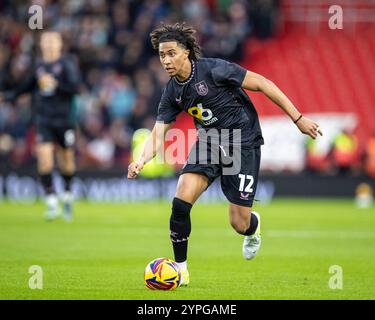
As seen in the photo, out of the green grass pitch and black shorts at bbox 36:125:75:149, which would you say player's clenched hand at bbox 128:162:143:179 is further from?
black shorts at bbox 36:125:75:149

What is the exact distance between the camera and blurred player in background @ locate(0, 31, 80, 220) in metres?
15.5

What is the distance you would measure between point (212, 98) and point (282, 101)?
689mm

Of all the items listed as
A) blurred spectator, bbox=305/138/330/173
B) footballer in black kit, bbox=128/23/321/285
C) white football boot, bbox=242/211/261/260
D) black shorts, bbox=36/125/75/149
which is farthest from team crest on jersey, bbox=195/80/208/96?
blurred spectator, bbox=305/138/330/173

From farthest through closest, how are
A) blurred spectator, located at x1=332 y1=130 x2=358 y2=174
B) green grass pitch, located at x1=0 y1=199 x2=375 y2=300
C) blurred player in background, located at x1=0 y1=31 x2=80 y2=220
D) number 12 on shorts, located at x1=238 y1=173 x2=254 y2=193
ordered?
blurred spectator, located at x1=332 y1=130 x2=358 y2=174 → blurred player in background, located at x1=0 y1=31 x2=80 y2=220 → number 12 on shorts, located at x1=238 y1=173 x2=254 y2=193 → green grass pitch, located at x1=0 y1=199 x2=375 y2=300

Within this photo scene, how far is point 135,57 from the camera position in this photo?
2480 cm

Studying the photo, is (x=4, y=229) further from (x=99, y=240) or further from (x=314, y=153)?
(x=314, y=153)

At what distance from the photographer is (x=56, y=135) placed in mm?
15984

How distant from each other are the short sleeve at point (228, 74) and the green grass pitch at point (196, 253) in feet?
6.32

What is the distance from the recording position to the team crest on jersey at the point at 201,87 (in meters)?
8.84

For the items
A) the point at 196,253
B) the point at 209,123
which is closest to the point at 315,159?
Result: the point at 196,253

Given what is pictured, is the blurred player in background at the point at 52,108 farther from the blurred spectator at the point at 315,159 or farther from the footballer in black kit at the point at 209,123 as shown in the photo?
the blurred spectator at the point at 315,159

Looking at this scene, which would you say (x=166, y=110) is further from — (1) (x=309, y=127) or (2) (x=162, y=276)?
(2) (x=162, y=276)

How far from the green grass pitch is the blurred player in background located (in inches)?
24.5
